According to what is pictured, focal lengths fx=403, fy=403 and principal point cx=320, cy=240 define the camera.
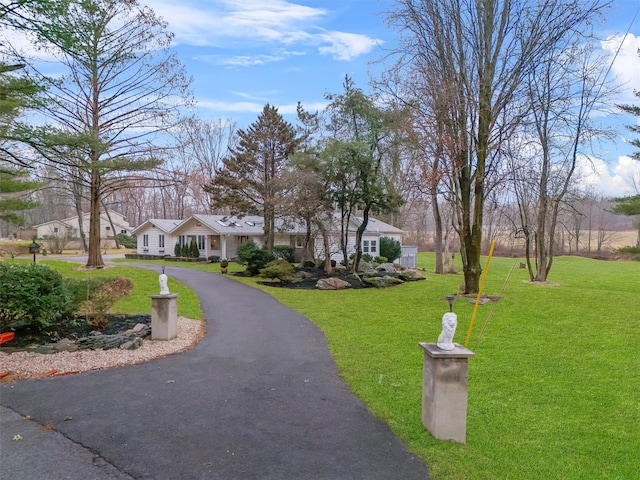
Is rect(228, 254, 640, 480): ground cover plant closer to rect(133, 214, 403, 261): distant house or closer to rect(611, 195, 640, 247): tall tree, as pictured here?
rect(611, 195, 640, 247): tall tree

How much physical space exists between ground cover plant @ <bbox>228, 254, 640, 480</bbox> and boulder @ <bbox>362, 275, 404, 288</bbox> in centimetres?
460

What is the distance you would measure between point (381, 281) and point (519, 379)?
448 inches

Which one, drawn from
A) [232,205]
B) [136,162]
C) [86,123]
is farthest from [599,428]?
[232,205]

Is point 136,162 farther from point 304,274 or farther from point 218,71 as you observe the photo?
point 304,274

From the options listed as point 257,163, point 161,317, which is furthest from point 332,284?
point 257,163

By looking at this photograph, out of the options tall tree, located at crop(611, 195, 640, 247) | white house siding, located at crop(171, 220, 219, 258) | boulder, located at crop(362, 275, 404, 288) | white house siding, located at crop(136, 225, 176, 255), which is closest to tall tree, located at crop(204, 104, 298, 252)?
white house siding, located at crop(171, 220, 219, 258)

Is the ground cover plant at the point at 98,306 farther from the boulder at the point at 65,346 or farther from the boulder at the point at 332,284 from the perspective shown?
the boulder at the point at 332,284

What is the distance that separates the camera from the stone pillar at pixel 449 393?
373 cm

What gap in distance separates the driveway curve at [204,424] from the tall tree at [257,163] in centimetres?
1802

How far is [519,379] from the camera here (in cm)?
567

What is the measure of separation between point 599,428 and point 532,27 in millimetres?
11008

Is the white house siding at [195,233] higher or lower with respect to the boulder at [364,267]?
higher

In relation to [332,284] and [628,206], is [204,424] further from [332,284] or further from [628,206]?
[628,206]

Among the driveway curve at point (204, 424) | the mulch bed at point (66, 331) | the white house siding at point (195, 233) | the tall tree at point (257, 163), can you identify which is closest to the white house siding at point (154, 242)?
the white house siding at point (195, 233)
